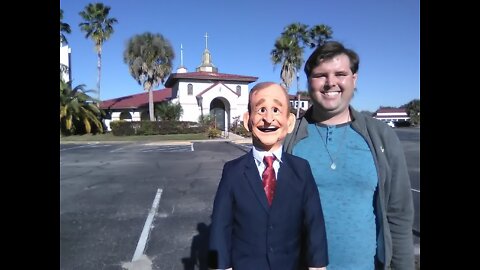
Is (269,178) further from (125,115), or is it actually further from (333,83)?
(125,115)

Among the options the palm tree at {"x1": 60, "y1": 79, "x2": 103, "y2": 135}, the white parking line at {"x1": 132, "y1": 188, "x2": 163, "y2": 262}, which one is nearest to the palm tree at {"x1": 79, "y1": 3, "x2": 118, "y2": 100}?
the palm tree at {"x1": 60, "y1": 79, "x2": 103, "y2": 135}

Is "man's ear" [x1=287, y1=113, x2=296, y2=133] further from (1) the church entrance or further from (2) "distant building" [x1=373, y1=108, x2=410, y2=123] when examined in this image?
(2) "distant building" [x1=373, y1=108, x2=410, y2=123]

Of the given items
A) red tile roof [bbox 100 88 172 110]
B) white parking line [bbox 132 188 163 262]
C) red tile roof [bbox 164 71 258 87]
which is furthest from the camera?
red tile roof [bbox 100 88 172 110]

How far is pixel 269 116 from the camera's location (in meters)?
1.63

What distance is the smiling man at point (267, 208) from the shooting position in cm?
161

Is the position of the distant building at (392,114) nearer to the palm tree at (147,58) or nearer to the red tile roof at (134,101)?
the red tile roof at (134,101)

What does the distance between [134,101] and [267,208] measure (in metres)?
38.5

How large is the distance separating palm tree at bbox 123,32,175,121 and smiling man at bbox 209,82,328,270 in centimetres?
3047

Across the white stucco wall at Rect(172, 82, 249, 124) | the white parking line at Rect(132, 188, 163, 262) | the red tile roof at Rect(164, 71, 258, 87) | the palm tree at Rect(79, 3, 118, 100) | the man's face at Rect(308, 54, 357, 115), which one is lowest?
the white parking line at Rect(132, 188, 163, 262)

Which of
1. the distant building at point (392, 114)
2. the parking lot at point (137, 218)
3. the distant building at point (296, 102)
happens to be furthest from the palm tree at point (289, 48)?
the distant building at point (392, 114)

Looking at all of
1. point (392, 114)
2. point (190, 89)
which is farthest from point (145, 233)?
point (392, 114)

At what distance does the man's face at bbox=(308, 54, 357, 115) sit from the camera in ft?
5.58
